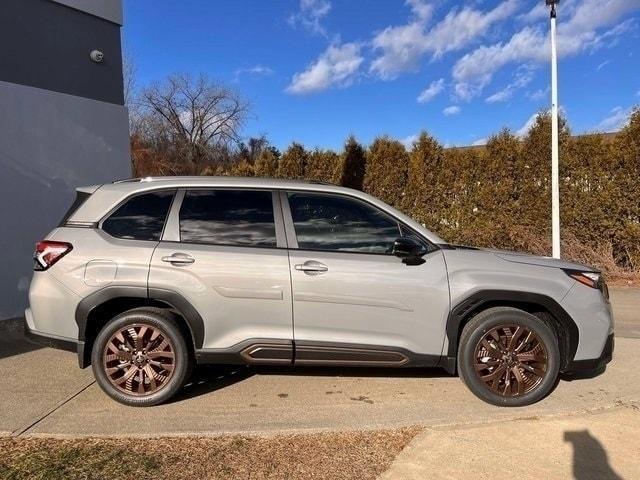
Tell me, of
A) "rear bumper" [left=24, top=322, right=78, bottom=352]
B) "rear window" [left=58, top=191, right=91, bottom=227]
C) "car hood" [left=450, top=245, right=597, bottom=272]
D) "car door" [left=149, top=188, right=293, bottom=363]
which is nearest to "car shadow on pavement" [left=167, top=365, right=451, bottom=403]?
"car door" [left=149, top=188, right=293, bottom=363]

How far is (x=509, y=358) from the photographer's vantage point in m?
4.27

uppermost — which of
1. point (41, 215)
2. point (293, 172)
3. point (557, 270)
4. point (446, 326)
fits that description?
point (293, 172)

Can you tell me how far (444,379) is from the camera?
4.90 meters

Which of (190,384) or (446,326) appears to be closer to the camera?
(446,326)

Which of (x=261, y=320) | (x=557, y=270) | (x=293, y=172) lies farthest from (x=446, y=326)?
(x=293, y=172)

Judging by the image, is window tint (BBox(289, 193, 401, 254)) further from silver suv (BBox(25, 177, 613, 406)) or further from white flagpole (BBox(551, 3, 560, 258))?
white flagpole (BBox(551, 3, 560, 258))

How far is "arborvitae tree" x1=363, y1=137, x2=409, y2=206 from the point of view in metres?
12.1

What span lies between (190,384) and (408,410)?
1.91 meters

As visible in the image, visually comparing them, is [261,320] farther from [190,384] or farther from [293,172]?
[293,172]

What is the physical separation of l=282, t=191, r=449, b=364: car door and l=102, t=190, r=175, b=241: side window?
1043mm

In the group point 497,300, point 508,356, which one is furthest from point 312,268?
point 508,356

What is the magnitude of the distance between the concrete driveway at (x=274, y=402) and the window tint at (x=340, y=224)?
1254 millimetres

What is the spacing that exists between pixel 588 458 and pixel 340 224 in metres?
2.36

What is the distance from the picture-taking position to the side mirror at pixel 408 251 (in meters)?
4.17
